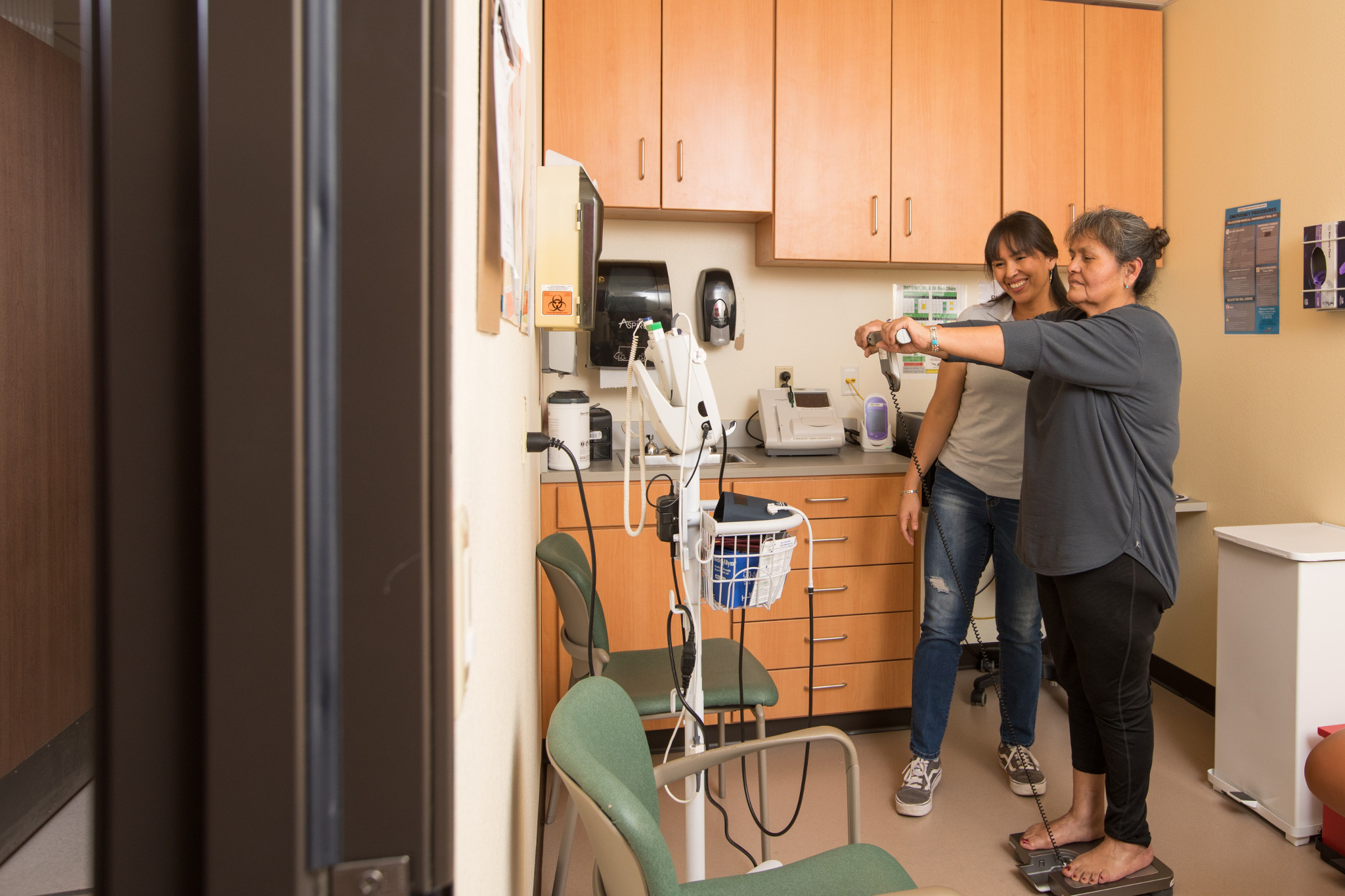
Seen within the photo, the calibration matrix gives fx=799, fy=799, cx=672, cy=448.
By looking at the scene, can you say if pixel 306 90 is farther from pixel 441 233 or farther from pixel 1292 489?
pixel 1292 489

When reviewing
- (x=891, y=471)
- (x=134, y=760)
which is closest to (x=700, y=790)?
(x=134, y=760)

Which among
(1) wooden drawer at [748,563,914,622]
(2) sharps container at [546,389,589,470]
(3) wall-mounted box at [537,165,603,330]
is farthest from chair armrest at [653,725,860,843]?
(2) sharps container at [546,389,589,470]

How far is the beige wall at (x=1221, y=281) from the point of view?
8.22 feet

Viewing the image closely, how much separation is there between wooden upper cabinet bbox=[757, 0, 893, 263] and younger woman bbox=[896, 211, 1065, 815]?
2.26 feet

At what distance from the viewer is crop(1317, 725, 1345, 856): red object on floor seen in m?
2.00

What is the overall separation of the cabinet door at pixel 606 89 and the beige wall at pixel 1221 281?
2054mm

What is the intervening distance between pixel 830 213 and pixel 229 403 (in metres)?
2.81

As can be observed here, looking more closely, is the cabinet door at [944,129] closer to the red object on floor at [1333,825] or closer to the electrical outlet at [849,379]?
the electrical outlet at [849,379]

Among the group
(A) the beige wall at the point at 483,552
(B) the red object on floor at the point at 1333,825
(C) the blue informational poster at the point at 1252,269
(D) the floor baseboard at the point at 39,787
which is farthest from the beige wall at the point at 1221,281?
(D) the floor baseboard at the point at 39,787

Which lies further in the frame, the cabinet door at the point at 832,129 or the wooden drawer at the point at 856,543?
the cabinet door at the point at 832,129

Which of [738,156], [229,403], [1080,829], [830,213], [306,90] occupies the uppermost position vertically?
[738,156]

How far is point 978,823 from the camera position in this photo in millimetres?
2242

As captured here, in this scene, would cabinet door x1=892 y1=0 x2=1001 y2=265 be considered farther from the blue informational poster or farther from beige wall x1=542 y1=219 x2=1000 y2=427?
the blue informational poster

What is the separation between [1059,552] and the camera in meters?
1.84
